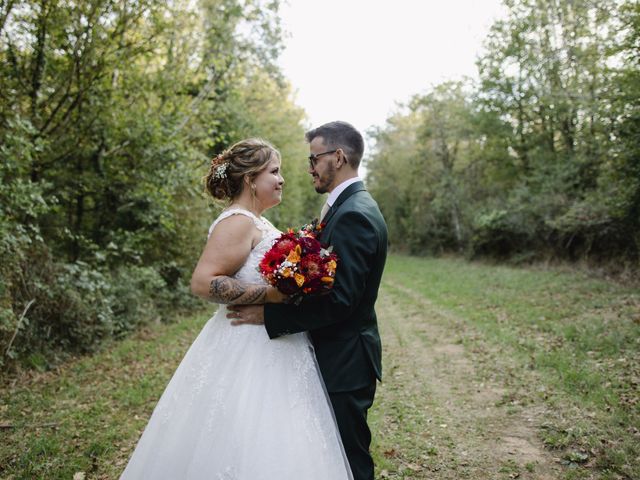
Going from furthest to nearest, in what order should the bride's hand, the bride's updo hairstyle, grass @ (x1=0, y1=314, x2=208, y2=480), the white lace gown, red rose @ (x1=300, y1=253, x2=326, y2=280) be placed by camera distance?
grass @ (x1=0, y1=314, x2=208, y2=480)
the bride's updo hairstyle
the bride's hand
the white lace gown
red rose @ (x1=300, y1=253, x2=326, y2=280)

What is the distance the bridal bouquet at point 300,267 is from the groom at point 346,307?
0.41 feet

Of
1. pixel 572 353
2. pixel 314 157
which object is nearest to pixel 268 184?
pixel 314 157

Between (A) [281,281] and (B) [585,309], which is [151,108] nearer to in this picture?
(A) [281,281]

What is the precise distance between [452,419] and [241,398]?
3652 mm

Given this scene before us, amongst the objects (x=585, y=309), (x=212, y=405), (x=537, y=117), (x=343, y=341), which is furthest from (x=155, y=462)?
(x=537, y=117)

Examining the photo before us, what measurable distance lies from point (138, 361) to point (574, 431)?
21.9 feet

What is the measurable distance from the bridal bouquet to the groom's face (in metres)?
0.56

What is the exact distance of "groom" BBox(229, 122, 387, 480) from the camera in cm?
259

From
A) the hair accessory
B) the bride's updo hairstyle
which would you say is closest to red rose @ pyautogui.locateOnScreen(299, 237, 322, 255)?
the bride's updo hairstyle

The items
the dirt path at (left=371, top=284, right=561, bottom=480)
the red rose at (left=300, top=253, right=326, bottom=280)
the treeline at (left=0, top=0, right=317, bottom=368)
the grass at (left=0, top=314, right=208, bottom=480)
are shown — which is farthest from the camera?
the treeline at (left=0, top=0, right=317, bottom=368)

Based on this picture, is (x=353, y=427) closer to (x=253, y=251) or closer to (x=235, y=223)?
(x=253, y=251)

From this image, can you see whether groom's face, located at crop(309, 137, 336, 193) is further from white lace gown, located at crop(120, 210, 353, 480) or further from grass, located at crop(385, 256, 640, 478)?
grass, located at crop(385, 256, 640, 478)

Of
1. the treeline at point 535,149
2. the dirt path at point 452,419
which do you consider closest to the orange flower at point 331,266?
the dirt path at point 452,419

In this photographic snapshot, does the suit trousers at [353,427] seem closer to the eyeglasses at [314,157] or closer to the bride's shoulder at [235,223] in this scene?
the bride's shoulder at [235,223]
